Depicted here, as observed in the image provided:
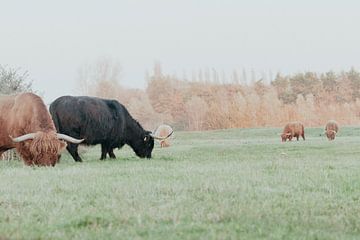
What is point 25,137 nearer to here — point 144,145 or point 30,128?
point 30,128

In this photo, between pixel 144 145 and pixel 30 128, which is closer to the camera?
pixel 30 128

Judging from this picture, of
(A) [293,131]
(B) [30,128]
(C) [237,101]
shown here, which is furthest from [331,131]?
(B) [30,128]

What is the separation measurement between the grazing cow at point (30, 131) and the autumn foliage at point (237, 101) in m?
50.2

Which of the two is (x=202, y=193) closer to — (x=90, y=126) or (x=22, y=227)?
(x=22, y=227)

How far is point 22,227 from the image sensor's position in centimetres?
602

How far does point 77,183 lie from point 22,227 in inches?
148

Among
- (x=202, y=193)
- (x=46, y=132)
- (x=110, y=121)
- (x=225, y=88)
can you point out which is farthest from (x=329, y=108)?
(x=202, y=193)

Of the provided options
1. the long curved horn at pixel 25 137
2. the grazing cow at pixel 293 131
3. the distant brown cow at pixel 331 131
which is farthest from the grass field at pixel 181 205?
the grazing cow at pixel 293 131

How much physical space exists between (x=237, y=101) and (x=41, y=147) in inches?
2061

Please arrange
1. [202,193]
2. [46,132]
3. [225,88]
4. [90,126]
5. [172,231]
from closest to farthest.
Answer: [172,231], [202,193], [46,132], [90,126], [225,88]

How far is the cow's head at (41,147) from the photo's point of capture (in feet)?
45.4

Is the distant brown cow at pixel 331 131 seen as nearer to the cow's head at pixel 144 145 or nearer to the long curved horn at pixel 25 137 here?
the cow's head at pixel 144 145

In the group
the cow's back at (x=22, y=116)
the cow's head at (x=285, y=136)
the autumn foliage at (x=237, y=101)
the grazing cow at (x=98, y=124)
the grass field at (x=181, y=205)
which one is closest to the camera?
the grass field at (x=181, y=205)

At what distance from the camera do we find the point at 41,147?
13.8 metres
